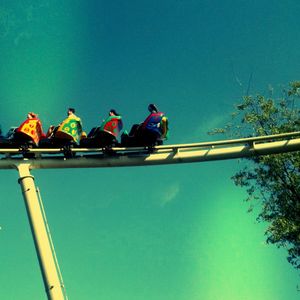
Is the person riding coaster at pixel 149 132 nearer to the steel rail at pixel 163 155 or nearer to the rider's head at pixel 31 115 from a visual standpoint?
the steel rail at pixel 163 155

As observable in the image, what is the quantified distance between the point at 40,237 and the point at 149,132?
116 inches

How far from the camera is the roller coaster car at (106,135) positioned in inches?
328

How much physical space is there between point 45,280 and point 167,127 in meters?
3.95

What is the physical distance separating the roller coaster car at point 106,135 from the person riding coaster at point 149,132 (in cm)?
26

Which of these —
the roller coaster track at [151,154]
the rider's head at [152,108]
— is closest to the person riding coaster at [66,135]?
the roller coaster track at [151,154]

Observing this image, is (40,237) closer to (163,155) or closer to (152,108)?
(163,155)

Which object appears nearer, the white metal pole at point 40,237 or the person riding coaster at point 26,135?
the white metal pole at point 40,237

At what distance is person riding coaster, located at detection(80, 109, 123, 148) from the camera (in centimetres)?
834

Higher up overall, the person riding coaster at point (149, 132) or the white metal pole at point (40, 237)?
the person riding coaster at point (149, 132)

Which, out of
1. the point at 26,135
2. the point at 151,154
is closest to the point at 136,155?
the point at 151,154

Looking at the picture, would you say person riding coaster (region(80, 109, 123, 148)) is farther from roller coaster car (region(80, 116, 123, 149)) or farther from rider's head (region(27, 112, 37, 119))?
rider's head (region(27, 112, 37, 119))

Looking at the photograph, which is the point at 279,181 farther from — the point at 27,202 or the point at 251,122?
the point at 27,202

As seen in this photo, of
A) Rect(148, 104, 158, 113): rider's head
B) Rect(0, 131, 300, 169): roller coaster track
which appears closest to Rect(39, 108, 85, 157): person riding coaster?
Rect(0, 131, 300, 169): roller coaster track

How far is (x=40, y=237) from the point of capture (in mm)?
6734
